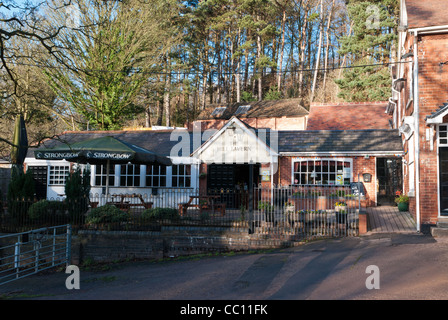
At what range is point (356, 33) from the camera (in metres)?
31.2

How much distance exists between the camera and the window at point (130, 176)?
18.8 meters

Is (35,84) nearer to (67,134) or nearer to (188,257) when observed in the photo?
(67,134)

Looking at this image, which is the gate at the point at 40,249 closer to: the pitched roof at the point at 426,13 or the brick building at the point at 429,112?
the brick building at the point at 429,112

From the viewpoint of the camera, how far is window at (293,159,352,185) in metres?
17.4

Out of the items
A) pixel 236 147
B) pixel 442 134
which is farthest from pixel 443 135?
pixel 236 147

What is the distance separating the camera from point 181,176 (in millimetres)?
18312

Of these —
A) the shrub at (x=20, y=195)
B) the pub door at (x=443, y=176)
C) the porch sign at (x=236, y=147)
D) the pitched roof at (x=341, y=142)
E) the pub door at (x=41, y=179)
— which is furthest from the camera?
the pub door at (x=41, y=179)

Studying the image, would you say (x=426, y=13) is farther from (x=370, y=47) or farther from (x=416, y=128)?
(x=370, y=47)

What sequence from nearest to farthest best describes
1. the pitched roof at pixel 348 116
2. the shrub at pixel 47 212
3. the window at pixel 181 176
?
the shrub at pixel 47 212 < the window at pixel 181 176 < the pitched roof at pixel 348 116

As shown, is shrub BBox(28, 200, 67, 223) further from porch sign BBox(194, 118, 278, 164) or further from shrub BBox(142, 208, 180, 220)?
porch sign BBox(194, 118, 278, 164)

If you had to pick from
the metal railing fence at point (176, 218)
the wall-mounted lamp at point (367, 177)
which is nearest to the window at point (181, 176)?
the metal railing fence at point (176, 218)

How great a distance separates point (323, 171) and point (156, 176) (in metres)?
7.92

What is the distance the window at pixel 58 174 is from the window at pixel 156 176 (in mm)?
4598

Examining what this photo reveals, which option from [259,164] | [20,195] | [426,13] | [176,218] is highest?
[426,13]
